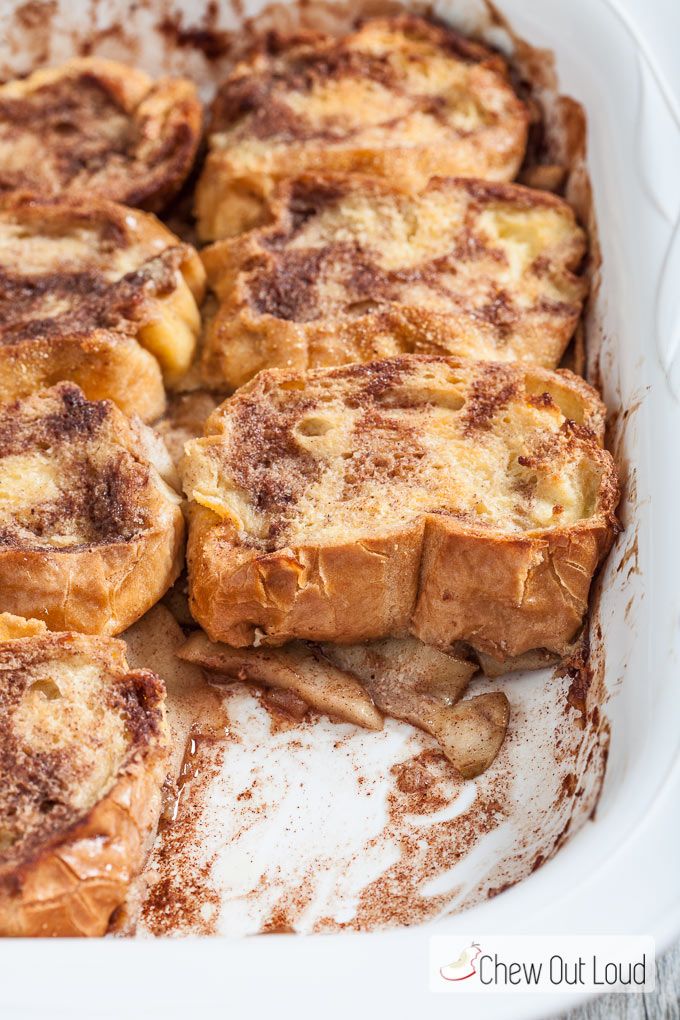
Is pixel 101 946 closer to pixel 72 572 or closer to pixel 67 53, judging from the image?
pixel 72 572

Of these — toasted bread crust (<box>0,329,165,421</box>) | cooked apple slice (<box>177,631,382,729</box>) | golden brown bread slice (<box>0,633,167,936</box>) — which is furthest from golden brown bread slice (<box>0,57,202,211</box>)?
golden brown bread slice (<box>0,633,167,936</box>)

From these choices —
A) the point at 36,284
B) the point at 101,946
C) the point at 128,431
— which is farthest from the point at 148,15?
the point at 101,946

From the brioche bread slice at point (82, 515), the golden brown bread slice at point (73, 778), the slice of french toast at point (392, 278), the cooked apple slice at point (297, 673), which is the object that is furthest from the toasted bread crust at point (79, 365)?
the golden brown bread slice at point (73, 778)

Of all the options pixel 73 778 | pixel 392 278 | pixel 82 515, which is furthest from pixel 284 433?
pixel 73 778

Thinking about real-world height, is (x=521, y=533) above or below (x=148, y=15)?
above

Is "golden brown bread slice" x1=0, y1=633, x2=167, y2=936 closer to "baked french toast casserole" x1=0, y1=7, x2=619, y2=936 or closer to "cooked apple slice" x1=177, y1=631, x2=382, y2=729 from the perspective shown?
"baked french toast casserole" x1=0, y1=7, x2=619, y2=936

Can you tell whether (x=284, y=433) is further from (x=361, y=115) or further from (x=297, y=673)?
(x=361, y=115)
